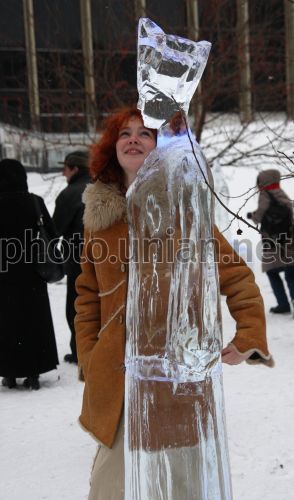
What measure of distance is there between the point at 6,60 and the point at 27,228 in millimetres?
12930

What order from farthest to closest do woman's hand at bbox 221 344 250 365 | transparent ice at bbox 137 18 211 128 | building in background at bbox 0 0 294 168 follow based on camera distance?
building in background at bbox 0 0 294 168
woman's hand at bbox 221 344 250 365
transparent ice at bbox 137 18 211 128

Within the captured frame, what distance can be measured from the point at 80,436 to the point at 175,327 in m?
2.51

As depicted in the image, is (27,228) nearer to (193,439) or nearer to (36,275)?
(36,275)

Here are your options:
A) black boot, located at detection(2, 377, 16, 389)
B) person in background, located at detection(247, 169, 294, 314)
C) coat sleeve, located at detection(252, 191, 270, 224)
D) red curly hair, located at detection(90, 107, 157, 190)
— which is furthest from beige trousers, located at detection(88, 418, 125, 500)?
coat sleeve, located at detection(252, 191, 270, 224)

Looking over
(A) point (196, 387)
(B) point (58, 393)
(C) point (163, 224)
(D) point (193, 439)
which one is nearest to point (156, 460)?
(D) point (193, 439)

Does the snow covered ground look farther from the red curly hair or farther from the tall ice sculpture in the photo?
the red curly hair

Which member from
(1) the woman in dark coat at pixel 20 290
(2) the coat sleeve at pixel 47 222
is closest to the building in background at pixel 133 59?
(2) the coat sleeve at pixel 47 222

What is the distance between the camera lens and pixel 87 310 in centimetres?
267

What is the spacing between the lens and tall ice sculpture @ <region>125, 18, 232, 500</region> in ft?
6.91

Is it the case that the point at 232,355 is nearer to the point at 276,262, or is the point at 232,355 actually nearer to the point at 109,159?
the point at 109,159

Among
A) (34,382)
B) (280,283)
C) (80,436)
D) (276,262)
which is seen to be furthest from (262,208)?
(80,436)

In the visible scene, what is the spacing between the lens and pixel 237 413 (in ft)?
15.1

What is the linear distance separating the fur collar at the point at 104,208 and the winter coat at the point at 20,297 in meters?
2.76

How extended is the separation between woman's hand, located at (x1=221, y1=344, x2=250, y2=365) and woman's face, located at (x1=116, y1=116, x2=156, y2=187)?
0.75 meters
